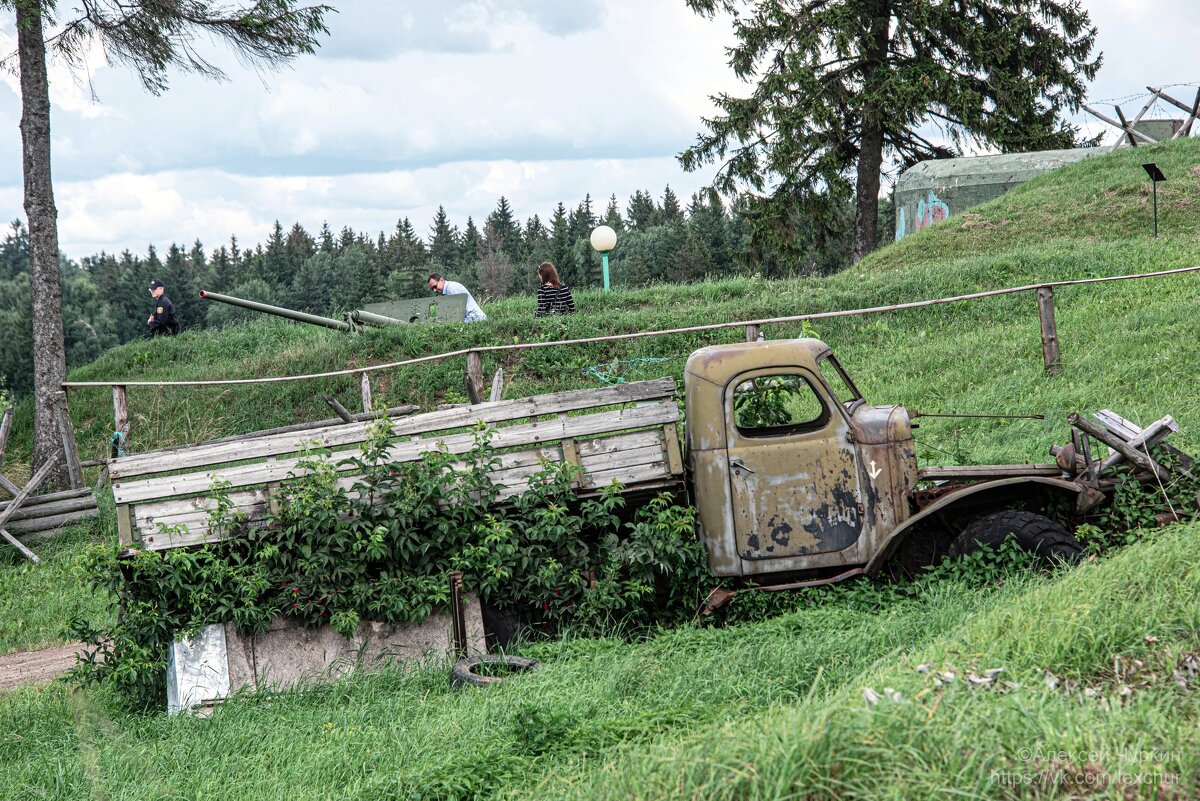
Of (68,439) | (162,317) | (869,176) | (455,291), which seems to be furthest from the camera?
(869,176)

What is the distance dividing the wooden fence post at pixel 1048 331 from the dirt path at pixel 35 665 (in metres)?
10.4

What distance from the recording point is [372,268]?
66688 millimetres

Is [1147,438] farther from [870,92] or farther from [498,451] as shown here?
[870,92]

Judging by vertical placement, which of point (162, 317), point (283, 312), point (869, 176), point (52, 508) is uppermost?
point (869, 176)

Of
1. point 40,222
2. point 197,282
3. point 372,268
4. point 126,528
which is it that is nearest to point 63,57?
point 40,222

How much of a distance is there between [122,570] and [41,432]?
1007cm

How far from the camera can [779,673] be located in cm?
532

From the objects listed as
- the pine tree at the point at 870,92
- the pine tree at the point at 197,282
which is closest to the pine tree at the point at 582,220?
the pine tree at the point at 197,282

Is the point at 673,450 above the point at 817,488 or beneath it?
above

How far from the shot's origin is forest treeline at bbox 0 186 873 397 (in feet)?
232

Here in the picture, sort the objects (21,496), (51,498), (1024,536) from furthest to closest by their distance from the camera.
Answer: (51,498), (21,496), (1024,536)

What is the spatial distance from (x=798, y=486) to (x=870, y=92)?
22.5 m

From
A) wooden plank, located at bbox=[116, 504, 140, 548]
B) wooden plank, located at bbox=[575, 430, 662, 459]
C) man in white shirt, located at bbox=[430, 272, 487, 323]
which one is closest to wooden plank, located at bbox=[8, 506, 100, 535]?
wooden plank, located at bbox=[116, 504, 140, 548]

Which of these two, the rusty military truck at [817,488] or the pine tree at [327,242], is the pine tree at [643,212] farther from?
the rusty military truck at [817,488]
